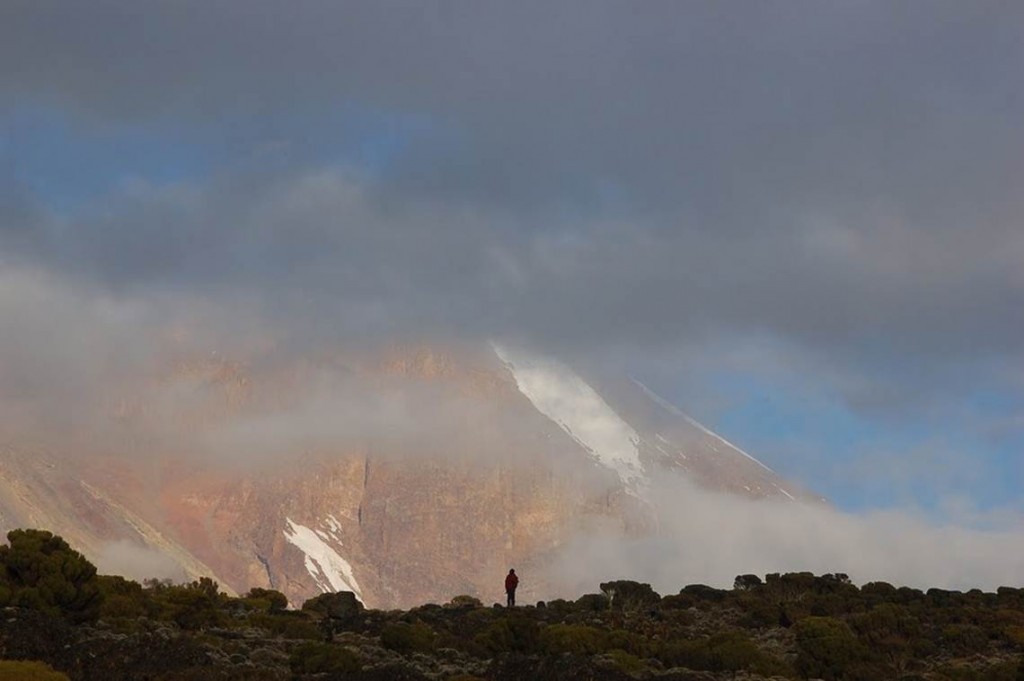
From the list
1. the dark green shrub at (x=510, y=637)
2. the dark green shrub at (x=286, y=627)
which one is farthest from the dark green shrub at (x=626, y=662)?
the dark green shrub at (x=286, y=627)

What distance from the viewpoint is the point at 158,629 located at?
35875 mm

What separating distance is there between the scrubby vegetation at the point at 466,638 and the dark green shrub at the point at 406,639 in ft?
0.15

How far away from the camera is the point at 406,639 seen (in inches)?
1463

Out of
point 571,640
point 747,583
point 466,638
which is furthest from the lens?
point 747,583

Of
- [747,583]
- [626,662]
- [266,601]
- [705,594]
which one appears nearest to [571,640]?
[626,662]

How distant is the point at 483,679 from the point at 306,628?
10.3m

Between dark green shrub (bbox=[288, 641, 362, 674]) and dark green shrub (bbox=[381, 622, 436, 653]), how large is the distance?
4028 millimetres

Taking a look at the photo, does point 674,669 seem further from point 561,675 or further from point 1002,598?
point 1002,598

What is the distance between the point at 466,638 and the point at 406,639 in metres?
3.38

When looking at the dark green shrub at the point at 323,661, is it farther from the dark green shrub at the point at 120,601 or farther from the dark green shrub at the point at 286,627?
the dark green shrub at the point at 120,601

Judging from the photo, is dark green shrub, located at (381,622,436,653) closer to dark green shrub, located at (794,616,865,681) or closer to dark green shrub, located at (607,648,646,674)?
dark green shrub, located at (607,648,646,674)

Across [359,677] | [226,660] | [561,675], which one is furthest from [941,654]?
[226,660]

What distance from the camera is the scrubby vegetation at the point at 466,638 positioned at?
30.9m

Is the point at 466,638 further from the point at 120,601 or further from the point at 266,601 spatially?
the point at 266,601
